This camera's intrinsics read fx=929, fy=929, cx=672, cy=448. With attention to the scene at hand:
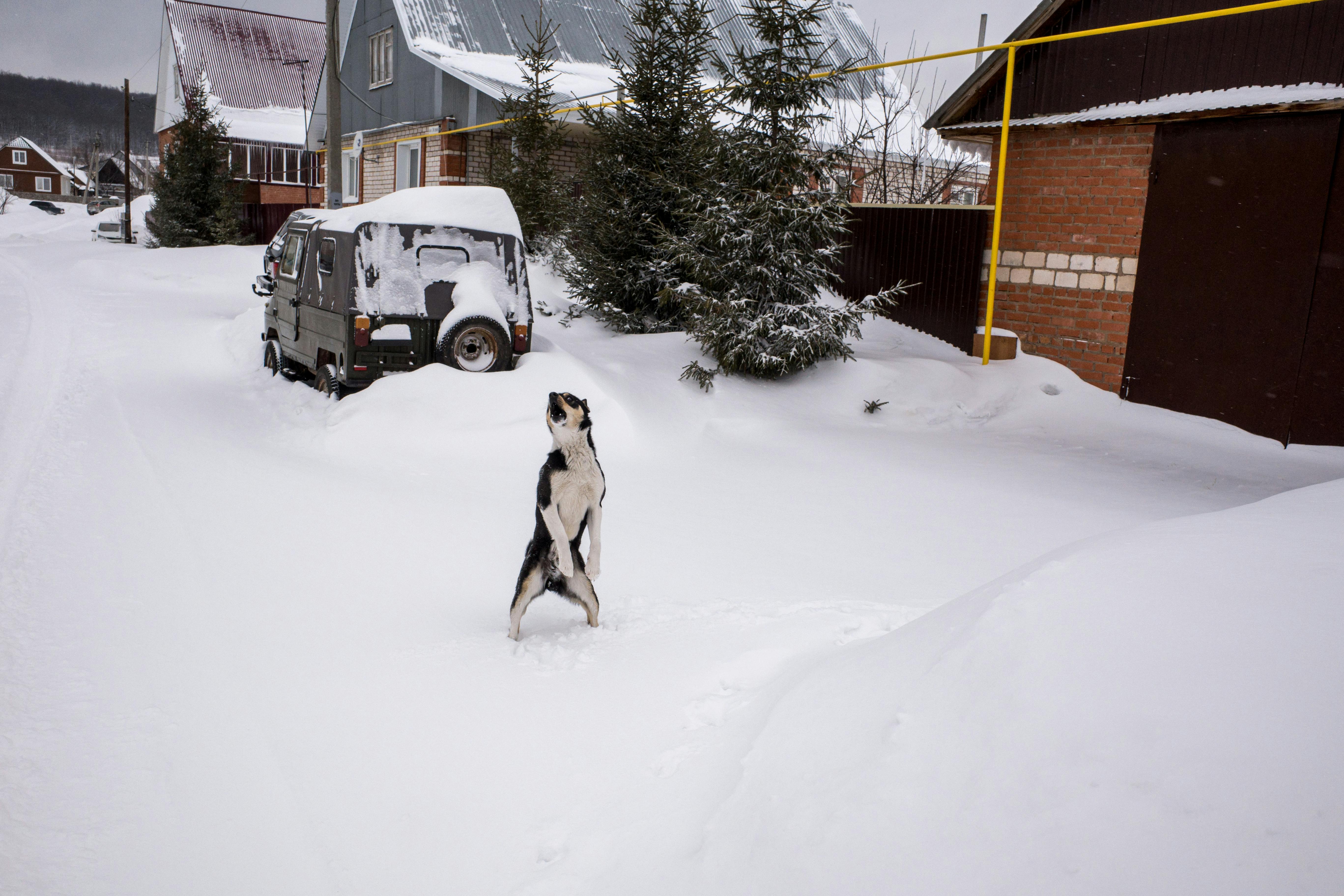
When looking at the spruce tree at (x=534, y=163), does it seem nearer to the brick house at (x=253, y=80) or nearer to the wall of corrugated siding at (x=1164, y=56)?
the wall of corrugated siding at (x=1164, y=56)

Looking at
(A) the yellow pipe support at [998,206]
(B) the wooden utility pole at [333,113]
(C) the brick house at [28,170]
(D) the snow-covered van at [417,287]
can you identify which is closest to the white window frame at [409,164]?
(B) the wooden utility pole at [333,113]

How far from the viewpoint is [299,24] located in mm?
47156

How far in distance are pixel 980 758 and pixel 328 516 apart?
5.28 m

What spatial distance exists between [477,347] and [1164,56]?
315 inches

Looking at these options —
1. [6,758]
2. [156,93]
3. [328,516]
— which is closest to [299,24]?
[156,93]

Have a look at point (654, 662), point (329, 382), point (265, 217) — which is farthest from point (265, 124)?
point (654, 662)

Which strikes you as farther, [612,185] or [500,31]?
[500,31]

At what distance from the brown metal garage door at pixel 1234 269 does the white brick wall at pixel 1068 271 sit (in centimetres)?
24

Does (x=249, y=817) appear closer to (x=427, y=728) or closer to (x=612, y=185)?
(x=427, y=728)

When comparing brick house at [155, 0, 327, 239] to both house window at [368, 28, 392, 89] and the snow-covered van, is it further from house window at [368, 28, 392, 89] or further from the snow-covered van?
the snow-covered van

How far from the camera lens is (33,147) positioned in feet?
331

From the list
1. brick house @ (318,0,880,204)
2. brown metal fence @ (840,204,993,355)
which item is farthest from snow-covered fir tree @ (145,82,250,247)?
brown metal fence @ (840,204,993,355)

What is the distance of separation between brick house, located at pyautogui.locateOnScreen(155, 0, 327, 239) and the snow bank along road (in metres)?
36.3

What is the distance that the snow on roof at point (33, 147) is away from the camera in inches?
3925
